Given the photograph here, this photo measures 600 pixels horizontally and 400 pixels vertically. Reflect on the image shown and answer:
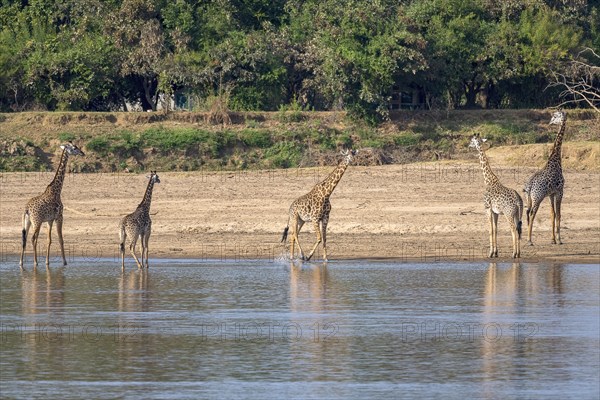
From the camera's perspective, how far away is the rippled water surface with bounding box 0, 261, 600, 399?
1151 cm

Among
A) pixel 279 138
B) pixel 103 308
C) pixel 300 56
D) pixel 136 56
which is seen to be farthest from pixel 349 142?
pixel 103 308

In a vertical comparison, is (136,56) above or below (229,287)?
above

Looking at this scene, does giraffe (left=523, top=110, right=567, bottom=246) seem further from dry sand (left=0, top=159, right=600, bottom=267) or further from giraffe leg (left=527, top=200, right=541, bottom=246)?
dry sand (left=0, top=159, right=600, bottom=267)

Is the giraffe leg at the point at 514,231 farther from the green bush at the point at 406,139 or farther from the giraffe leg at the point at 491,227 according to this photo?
the green bush at the point at 406,139

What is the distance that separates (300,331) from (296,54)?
20.0m

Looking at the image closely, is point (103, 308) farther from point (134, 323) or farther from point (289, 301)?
point (289, 301)

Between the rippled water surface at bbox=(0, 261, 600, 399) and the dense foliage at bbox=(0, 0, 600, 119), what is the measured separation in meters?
13.6

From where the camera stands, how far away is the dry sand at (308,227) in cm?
2055

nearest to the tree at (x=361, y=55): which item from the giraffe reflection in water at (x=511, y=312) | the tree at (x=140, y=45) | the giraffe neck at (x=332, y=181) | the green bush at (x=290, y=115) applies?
the green bush at (x=290, y=115)

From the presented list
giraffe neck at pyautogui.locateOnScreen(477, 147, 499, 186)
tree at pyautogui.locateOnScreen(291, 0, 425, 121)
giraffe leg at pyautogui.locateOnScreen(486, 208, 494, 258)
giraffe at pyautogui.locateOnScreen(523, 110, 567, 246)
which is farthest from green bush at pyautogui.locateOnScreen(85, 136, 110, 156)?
giraffe leg at pyautogui.locateOnScreen(486, 208, 494, 258)

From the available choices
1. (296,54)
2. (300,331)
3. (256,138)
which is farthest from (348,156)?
(296,54)

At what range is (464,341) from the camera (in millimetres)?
13500

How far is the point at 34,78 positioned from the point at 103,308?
60.5 ft

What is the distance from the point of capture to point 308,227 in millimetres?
22562
